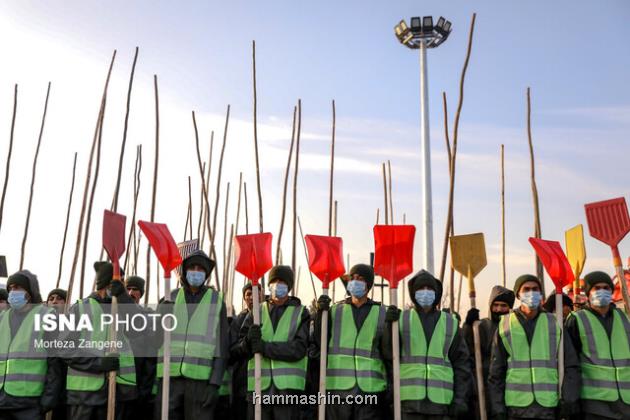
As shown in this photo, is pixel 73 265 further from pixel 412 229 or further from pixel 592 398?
pixel 592 398

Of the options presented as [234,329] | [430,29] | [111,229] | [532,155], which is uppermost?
[430,29]

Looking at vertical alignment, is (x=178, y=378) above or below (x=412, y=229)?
below

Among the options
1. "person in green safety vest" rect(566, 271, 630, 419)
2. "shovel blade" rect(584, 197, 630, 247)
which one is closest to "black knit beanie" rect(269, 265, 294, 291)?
"person in green safety vest" rect(566, 271, 630, 419)

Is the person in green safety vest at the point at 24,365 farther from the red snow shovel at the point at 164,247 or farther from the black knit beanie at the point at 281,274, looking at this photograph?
the black knit beanie at the point at 281,274

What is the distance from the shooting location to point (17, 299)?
4.86 m

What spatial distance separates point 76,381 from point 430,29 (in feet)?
40.0

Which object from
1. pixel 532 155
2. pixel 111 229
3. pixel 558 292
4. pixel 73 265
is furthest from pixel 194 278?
pixel 532 155

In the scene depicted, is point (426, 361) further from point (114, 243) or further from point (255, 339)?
point (114, 243)

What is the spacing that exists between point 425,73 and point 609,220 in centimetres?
873

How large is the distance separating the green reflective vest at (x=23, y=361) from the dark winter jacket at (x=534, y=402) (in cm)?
345

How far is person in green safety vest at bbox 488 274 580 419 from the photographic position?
431 cm

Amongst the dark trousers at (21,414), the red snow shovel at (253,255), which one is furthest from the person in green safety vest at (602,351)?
the dark trousers at (21,414)

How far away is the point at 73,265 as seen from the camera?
861cm

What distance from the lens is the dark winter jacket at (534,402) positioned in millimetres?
4305
